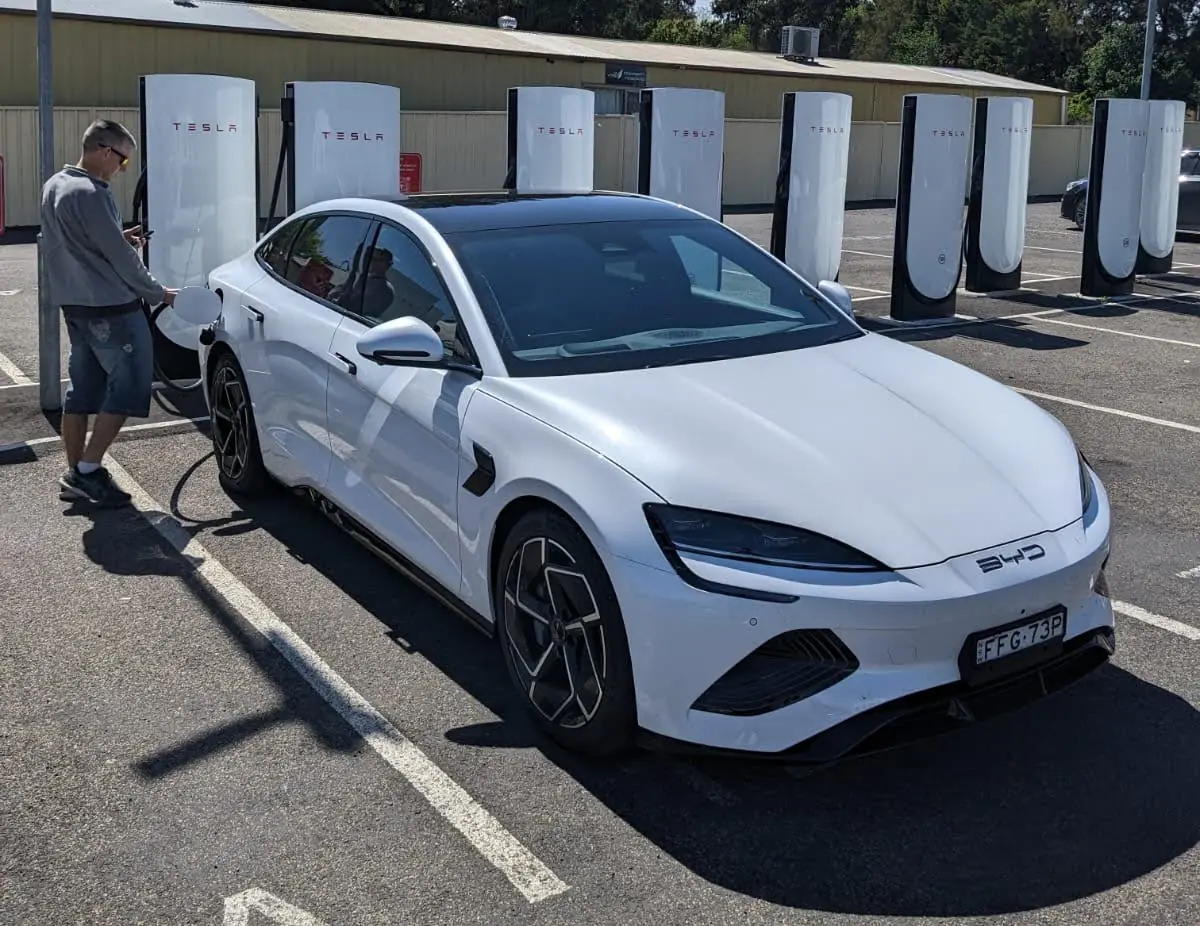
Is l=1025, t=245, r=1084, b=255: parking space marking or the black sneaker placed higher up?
l=1025, t=245, r=1084, b=255: parking space marking

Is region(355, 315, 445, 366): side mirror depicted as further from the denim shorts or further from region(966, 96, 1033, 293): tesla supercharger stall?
region(966, 96, 1033, 293): tesla supercharger stall

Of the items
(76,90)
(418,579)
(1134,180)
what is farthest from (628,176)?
(418,579)

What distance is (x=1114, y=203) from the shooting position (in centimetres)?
1561

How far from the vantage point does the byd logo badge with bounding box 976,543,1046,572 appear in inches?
148

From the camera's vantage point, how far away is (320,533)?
639 cm

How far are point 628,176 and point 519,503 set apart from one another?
87.8 ft

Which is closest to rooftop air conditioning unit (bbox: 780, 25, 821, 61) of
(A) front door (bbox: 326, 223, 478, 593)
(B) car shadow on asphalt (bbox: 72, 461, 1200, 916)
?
(A) front door (bbox: 326, 223, 478, 593)

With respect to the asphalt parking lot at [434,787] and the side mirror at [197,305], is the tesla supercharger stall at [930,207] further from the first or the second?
the side mirror at [197,305]

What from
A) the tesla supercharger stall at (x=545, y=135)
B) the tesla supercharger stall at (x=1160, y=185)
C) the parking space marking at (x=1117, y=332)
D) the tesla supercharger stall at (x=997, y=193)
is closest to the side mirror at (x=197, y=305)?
the tesla supercharger stall at (x=545, y=135)

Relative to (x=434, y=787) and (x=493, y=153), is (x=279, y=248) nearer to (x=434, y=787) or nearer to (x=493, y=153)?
(x=434, y=787)

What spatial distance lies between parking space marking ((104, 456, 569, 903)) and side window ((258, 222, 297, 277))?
1296 mm

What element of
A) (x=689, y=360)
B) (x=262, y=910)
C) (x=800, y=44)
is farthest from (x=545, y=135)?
(x=800, y=44)

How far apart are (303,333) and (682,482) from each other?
2.50 m

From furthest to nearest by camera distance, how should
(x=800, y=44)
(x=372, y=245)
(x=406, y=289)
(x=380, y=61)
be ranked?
(x=800, y=44)
(x=380, y=61)
(x=372, y=245)
(x=406, y=289)
